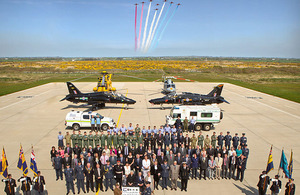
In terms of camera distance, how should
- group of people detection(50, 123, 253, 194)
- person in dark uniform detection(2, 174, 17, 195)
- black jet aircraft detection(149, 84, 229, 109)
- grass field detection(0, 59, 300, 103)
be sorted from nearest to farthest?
person in dark uniform detection(2, 174, 17, 195) < group of people detection(50, 123, 253, 194) < black jet aircraft detection(149, 84, 229, 109) < grass field detection(0, 59, 300, 103)

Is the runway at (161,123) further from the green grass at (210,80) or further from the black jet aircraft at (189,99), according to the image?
the green grass at (210,80)

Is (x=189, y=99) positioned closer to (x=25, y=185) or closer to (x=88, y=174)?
(x=88, y=174)

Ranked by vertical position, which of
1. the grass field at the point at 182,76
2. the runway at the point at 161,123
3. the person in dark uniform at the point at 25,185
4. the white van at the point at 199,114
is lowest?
the runway at the point at 161,123

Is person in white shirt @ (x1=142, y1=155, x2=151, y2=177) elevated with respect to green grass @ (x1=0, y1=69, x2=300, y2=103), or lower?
lower

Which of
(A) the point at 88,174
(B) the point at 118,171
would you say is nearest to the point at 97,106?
(A) the point at 88,174

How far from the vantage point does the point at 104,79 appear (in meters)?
28.1

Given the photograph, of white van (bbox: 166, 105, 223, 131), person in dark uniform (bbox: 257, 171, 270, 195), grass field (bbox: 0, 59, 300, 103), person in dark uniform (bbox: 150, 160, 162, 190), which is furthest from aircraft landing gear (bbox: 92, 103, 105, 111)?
person in dark uniform (bbox: 257, 171, 270, 195)

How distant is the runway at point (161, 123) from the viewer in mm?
→ 10375

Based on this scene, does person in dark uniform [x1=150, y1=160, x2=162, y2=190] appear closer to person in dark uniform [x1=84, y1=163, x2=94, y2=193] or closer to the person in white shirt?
the person in white shirt

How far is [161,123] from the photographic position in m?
19.9

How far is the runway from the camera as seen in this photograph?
10375mm

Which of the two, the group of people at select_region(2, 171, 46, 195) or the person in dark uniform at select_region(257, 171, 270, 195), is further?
the person in dark uniform at select_region(257, 171, 270, 195)

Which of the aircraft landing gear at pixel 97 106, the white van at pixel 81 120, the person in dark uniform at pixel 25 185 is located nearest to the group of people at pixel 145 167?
the person in dark uniform at pixel 25 185

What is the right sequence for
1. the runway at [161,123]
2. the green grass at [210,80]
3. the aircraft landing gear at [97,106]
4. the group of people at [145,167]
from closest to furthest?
the group of people at [145,167], the runway at [161,123], the aircraft landing gear at [97,106], the green grass at [210,80]
